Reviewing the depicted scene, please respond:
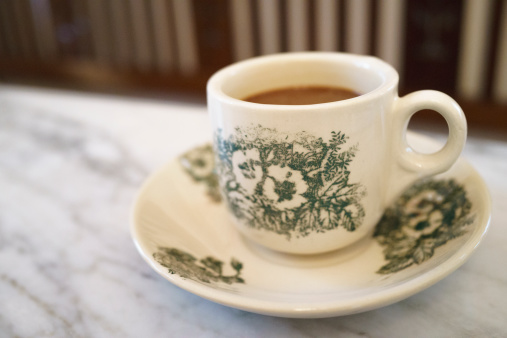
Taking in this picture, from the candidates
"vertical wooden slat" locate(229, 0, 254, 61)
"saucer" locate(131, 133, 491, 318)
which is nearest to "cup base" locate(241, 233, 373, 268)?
"saucer" locate(131, 133, 491, 318)

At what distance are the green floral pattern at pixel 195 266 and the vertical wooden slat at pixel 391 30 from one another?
38.2 inches

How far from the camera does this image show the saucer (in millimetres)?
334

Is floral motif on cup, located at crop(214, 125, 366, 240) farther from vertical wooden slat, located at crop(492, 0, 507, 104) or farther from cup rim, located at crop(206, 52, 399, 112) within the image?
vertical wooden slat, located at crop(492, 0, 507, 104)

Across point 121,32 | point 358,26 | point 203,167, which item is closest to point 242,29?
point 358,26

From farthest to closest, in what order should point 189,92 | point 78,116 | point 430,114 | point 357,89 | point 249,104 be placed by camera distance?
point 189,92 → point 430,114 → point 78,116 → point 357,89 → point 249,104

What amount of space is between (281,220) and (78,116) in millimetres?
600

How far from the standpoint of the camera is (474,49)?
1.12 m

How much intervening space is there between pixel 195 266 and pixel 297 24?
42.6 inches

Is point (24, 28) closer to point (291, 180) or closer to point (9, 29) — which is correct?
point (9, 29)

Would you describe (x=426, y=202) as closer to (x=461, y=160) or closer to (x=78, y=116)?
(x=461, y=160)

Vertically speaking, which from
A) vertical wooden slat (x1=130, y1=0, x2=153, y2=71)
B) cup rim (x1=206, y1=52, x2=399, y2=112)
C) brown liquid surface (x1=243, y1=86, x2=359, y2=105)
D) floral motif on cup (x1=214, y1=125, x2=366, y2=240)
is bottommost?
vertical wooden slat (x1=130, y1=0, x2=153, y2=71)

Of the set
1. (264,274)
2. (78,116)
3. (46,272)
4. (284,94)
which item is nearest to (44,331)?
(46,272)

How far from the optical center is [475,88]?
1.18m

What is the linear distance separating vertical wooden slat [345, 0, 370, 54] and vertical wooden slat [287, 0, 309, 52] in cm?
13
